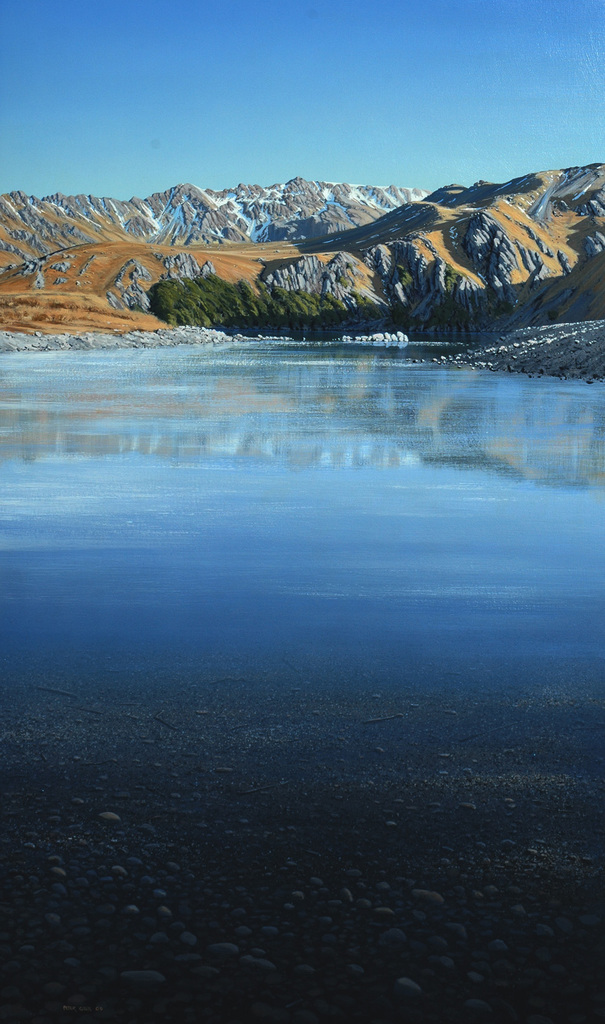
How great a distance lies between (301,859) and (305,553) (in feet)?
18.9

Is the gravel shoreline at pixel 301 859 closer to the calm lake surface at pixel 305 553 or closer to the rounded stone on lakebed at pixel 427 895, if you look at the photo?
the rounded stone on lakebed at pixel 427 895

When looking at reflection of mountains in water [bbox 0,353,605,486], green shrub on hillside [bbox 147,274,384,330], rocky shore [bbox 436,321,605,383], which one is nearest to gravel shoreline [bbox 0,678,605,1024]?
reflection of mountains in water [bbox 0,353,605,486]

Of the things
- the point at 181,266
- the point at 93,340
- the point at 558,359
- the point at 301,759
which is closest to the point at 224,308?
the point at 181,266

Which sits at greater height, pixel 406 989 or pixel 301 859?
pixel 301 859

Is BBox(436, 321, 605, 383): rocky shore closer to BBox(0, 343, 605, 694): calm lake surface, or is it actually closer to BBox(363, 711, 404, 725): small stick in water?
BBox(0, 343, 605, 694): calm lake surface

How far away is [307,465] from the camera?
1631cm

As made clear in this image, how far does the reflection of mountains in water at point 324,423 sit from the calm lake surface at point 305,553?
13cm

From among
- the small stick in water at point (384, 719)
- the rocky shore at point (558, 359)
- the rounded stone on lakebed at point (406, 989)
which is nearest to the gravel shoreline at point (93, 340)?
the rocky shore at point (558, 359)

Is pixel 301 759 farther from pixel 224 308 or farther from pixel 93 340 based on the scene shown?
pixel 224 308

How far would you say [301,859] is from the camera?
14.6 ft

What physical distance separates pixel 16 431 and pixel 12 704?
1545 centimetres

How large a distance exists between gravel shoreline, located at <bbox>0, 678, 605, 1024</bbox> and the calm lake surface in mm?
720

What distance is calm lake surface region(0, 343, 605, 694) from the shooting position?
7000 millimetres

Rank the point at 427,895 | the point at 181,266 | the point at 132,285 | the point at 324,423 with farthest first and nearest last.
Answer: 1. the point at 181,266
2. the point at 132,285
3. the point at 324,423
4. the point at 427,895
